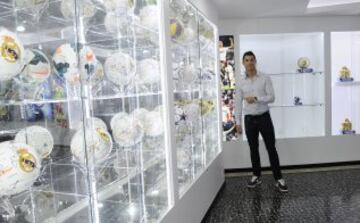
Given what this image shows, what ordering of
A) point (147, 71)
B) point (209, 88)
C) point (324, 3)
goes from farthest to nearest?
point (324, 3) → point (209, 88) → point (147, 71)

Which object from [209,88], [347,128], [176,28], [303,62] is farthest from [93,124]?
[347,128]

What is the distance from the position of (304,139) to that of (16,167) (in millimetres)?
4494

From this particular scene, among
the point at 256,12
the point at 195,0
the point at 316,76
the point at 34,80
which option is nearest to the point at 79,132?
the point at 34,80

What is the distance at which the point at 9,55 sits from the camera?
1.01 m

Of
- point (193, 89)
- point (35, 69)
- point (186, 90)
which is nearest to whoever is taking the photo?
point (35, 69)

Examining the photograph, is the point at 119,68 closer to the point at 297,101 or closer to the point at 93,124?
the point at 93,124

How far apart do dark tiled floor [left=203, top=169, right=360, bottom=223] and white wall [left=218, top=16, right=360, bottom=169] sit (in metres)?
0.43

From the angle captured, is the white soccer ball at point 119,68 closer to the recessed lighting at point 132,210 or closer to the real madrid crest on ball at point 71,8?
the real madrid crest on ball at point 71,8

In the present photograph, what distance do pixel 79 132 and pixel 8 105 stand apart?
311 mm

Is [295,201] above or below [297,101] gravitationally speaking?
below

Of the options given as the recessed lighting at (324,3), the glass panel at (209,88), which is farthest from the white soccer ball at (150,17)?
the recessed lighting at (324,3)

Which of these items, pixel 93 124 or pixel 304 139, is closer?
pixel 93 124

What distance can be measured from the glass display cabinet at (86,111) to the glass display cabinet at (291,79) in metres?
2.89

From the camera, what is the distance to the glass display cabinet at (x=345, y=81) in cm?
495
